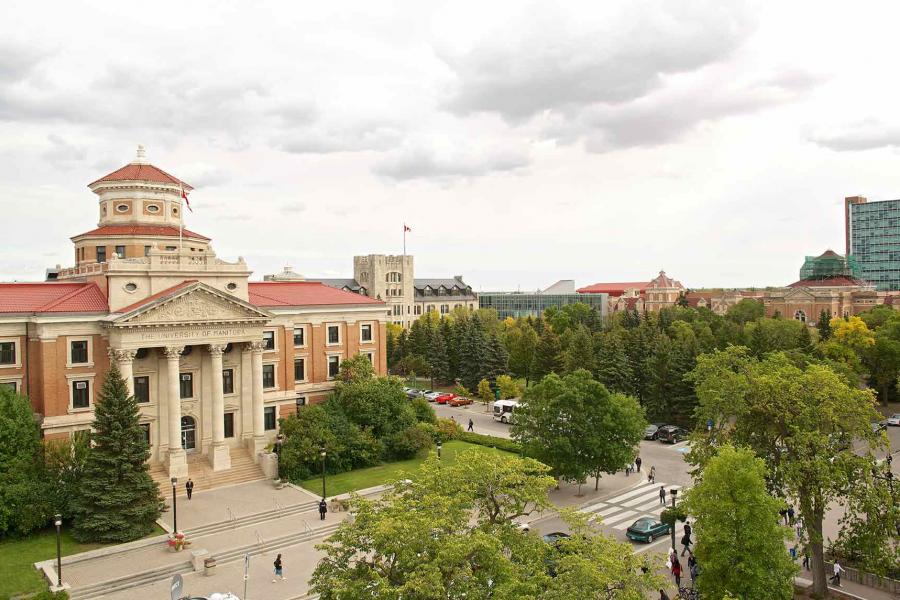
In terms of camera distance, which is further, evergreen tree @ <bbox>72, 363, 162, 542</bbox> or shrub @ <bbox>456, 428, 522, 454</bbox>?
shrub @ <bbox>456, 428, 522, 454</bbox>

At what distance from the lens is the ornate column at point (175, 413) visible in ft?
131

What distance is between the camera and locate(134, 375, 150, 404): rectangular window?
41.0m

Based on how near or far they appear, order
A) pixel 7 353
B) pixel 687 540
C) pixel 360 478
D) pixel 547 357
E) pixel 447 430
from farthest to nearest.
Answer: pixel 547 357 < pixel 447 430 < pixel 360 478 < pixel 7 353 < pixel 687 540

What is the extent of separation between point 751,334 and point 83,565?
63.8 meters

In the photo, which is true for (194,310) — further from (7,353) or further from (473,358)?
(473,358)

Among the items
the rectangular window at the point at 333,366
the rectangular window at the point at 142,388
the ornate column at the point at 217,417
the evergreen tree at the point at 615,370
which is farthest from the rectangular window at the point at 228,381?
the evergreen tree at the point at 615,370

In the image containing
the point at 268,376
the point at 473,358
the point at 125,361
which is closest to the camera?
the point at 125,361

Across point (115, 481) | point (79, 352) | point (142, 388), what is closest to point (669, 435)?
point (142, 388)

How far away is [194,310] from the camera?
135 ft

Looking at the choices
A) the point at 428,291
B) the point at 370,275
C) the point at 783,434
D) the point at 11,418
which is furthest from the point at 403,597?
the point at 428,291

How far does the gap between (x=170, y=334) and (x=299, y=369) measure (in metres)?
11.2

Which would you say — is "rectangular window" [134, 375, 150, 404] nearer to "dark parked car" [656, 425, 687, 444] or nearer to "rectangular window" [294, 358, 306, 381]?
"rectangular window" [294, 358, 306, 381]

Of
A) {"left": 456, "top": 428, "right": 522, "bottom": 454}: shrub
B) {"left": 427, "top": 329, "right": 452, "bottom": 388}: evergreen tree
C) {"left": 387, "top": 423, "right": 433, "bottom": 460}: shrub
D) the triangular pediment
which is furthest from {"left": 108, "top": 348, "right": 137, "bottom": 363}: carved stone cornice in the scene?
{"left": 427, "top": 329, "right": 452, "bottom": 388}: evergreen tree

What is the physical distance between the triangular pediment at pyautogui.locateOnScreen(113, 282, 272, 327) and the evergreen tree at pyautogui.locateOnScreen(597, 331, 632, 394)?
106 ft
